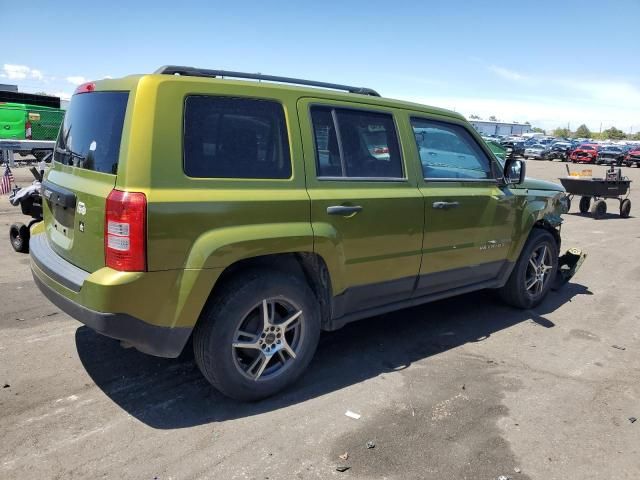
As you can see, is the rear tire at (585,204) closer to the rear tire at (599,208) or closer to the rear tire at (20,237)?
A: the rear tire at (599,208)

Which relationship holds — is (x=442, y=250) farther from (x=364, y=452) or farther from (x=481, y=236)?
(x=364, y=452)

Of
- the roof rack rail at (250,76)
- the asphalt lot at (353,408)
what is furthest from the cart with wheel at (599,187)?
the roof rack rail at (250,76)

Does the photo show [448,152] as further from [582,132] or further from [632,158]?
[582,132]

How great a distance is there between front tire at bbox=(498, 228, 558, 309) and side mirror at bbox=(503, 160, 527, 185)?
0.74 metres

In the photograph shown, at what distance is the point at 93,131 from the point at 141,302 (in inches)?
46.4

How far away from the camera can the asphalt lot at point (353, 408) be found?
2.82 m

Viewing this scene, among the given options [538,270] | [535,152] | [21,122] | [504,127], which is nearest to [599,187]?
[538,270]

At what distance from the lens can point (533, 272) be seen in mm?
5484

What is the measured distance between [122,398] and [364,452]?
1.58 meters

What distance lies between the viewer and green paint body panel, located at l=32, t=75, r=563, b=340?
284 centimetres

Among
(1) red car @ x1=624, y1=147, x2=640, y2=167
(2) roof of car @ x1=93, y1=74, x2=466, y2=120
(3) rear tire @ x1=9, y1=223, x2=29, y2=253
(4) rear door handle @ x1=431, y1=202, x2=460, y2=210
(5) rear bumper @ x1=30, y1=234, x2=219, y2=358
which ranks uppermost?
(1) red car @ x1=624, y1=147, x2=640, y2=167

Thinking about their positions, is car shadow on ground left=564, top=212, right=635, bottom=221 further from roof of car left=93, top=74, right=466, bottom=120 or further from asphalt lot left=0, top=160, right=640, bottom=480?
roof of car left=93, top=74, right=466, bottom=120

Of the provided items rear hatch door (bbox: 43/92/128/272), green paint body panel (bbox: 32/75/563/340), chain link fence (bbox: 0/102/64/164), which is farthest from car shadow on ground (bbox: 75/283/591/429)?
chain link fence (bbox: 0/102/64/164)

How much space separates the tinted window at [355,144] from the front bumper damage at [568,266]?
3376mm
